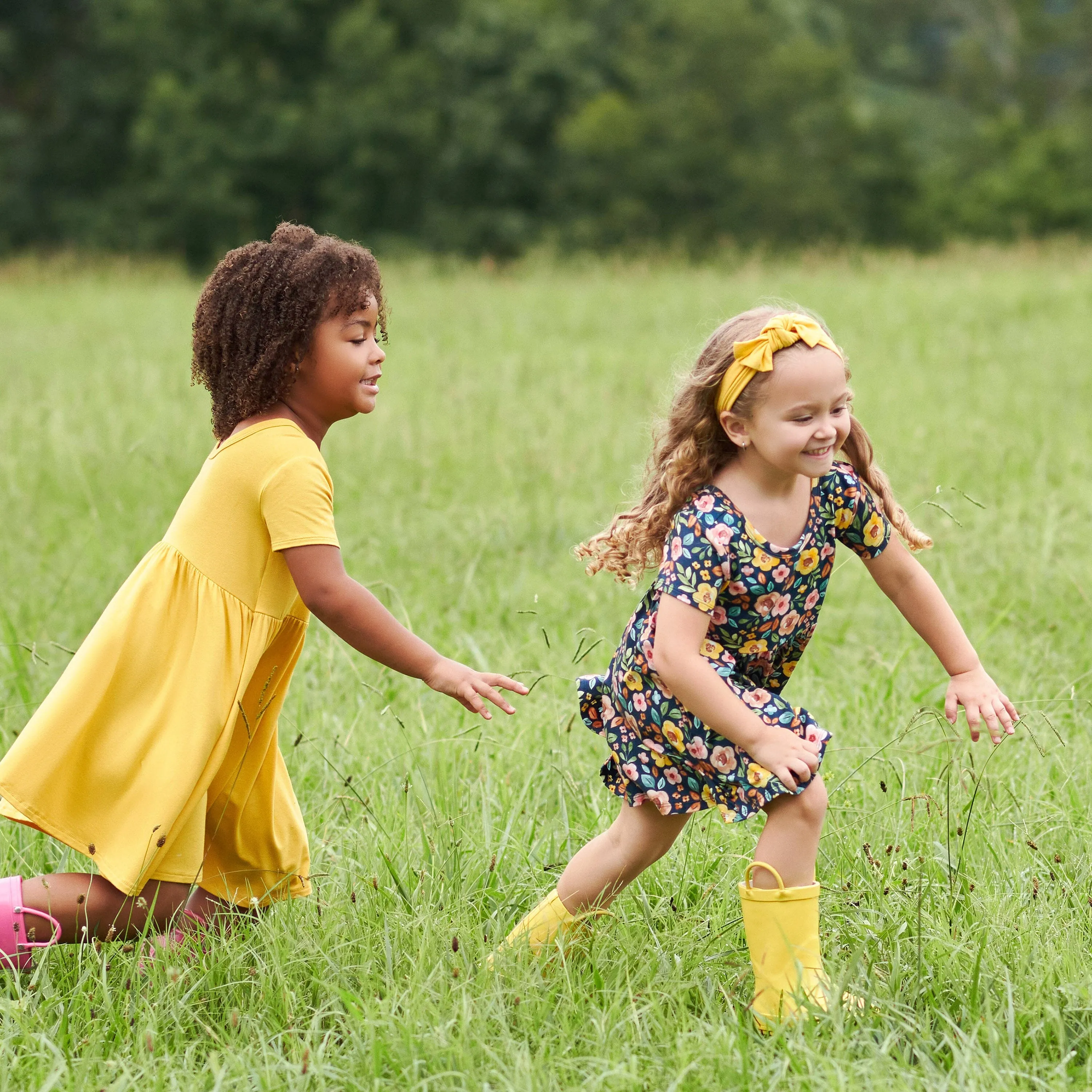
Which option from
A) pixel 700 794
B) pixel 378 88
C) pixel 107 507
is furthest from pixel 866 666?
pixel 378 88

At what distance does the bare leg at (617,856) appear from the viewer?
7.52 feet

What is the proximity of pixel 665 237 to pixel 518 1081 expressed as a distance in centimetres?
3097

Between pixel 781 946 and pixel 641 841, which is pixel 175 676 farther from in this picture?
pixel 781 946

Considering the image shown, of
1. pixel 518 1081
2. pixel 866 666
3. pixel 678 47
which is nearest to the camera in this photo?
pixel 518 1081

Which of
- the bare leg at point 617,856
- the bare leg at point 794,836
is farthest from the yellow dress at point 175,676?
the bare leg at point 794,836

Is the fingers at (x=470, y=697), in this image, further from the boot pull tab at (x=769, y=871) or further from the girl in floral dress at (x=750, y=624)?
the boot pull tab at (x=769, y=871)

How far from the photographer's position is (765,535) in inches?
85.9

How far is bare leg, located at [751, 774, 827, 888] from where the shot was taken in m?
2.10

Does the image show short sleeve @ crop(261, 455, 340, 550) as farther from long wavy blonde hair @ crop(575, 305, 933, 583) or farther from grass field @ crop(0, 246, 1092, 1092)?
grass field @ crop(0, 246, 1092, 1092)

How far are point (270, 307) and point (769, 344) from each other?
857mm

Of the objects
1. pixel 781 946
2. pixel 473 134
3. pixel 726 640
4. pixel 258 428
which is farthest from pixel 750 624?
pixel 473 134

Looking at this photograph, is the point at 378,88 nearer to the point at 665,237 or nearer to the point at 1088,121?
the point at 665,237

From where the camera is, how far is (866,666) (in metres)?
3.92

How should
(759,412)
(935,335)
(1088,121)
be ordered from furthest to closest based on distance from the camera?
(1088,121), (935,335), (759,412)
